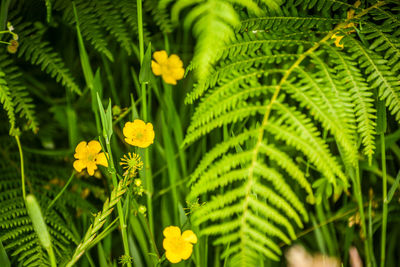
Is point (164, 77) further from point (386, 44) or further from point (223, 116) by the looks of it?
point (386, 44)

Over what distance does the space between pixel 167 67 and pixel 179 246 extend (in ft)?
2.86

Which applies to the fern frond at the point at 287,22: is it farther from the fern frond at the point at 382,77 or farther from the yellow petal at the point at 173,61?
the yellow petal at the point at 173,61

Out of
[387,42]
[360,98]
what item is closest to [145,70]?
[360,98]

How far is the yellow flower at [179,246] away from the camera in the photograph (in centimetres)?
125

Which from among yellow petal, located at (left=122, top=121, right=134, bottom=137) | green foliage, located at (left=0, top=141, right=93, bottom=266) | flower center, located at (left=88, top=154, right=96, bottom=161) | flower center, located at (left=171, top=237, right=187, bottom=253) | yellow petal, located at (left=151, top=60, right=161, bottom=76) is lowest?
flower center, located at (left=171, top=237, right=187, bottom=253)

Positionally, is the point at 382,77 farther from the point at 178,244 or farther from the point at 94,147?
the point at 94,147

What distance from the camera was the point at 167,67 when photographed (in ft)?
5.74

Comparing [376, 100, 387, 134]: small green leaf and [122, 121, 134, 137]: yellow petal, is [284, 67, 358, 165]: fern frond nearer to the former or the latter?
[376, 100, 387, 134]: small green leaf

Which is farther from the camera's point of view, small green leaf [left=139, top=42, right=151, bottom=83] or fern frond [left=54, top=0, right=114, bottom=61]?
fern frond [left=54, top=0, right=114, bottom=61]

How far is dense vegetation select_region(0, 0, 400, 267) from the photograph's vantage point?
3.28ft

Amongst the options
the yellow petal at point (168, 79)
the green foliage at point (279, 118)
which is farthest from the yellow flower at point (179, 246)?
the yellow petal at point (168, 79)

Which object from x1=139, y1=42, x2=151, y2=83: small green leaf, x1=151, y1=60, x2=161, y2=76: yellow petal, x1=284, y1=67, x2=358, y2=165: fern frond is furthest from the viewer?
x1=151, y1=60, x2=161, y2=76: yellow petal

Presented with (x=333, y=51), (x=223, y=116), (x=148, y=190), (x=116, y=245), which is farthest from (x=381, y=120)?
(x=116, y=245)

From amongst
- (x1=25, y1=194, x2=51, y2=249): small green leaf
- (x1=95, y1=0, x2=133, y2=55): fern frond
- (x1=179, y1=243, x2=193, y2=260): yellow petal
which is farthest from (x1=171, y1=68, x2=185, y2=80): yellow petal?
(x1=25, y1=194, x2=51, y2=249): small green leaf
